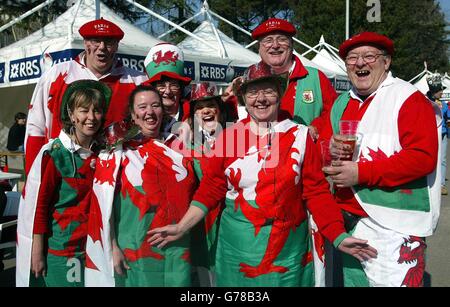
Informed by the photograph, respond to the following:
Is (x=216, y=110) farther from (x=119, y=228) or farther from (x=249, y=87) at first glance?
(x=119, y=228)

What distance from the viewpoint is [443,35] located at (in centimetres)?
4850

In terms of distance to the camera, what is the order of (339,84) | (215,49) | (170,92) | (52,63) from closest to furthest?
(170,92) < (52,63) < (215,49) < (339,84)

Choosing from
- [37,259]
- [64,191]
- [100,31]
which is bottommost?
[37,259]

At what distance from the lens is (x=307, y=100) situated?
10.0ft

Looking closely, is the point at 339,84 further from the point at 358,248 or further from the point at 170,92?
the point at 358,248

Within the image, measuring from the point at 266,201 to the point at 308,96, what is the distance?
1060 millimetres

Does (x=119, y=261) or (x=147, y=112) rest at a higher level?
(x=147, y=112)

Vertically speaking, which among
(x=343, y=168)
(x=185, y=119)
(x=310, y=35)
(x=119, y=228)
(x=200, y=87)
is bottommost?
(x=119, y=228)

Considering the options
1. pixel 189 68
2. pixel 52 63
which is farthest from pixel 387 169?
pixel 189 68

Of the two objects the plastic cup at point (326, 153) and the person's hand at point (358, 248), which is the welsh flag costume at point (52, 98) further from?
the person's hand at point (358, 248)

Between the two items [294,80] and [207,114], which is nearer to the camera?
[207,114]

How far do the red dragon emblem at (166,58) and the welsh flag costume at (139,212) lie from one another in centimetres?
90

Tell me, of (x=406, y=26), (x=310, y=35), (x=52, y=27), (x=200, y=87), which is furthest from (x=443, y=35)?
(x=200, y=87)
